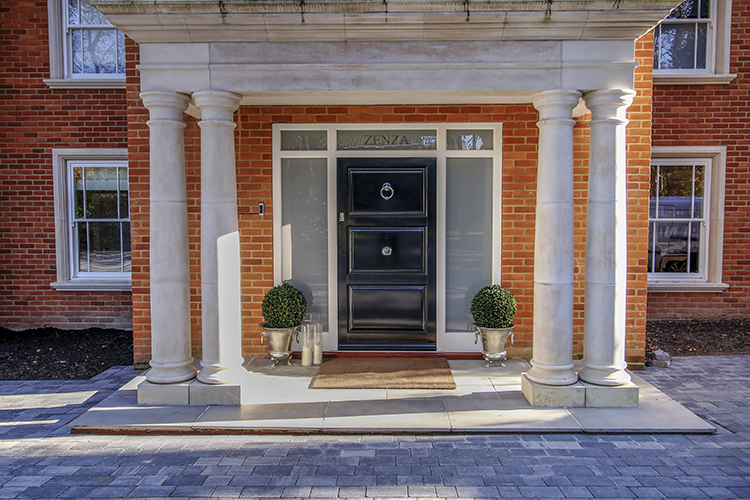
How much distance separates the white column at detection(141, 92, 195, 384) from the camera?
4996mm

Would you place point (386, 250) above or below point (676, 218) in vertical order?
below

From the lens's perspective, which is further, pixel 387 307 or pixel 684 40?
pixel 684 40

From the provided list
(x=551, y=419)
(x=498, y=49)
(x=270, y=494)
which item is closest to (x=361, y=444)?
(x=270, y=494)

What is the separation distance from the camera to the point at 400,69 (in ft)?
16.2

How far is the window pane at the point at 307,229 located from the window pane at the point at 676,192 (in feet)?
19.1

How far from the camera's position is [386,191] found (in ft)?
21.6

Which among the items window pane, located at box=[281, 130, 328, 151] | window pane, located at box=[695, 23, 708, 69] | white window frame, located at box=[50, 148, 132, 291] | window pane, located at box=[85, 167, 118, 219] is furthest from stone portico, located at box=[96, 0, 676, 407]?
window pane, located at box=[695, 23, 708, 69]

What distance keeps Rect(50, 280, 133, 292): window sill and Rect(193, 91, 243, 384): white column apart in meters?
3.97

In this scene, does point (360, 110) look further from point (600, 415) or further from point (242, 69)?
point (600, 415)

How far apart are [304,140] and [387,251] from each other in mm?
1741

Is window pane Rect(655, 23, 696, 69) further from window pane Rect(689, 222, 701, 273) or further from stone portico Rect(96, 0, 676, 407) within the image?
stone portico Rect(96, 0, 676, 407)

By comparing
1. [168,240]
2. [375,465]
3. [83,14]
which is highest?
[83,14]

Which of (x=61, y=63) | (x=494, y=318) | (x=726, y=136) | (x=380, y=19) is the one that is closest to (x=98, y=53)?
(x=61, y=63)

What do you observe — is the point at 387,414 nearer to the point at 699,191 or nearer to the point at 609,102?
the point at 609,102
